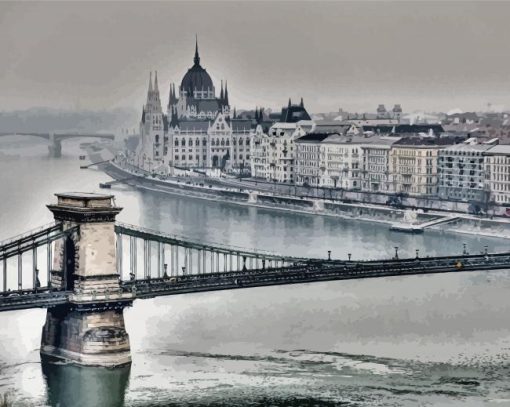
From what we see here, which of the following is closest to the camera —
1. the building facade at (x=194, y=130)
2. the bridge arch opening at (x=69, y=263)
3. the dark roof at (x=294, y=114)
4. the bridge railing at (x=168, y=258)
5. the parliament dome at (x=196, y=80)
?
the bridge arch opening at (x=69, y=263)

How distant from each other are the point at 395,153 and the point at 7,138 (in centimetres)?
1252

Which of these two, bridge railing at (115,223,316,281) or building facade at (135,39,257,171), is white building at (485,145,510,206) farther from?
building facade at (135,39,257,171)

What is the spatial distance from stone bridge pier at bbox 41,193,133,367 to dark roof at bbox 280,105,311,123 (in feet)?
110

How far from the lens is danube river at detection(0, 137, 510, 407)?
66.9 feet

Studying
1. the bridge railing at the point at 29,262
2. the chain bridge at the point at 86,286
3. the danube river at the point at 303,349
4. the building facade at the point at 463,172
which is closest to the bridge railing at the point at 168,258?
the chain bridge at the point at 86,286

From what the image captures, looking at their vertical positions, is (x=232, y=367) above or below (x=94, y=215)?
below

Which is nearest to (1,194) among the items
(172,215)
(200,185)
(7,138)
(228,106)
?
(172,215)

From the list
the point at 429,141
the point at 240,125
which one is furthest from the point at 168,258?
the point at 240,125

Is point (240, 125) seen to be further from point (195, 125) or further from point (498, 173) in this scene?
point (498, 173)

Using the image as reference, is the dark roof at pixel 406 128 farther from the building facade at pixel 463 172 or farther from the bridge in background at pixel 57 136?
the bridge in background at pixel 57 136

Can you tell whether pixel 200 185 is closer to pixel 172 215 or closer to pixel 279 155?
pixel 279 155

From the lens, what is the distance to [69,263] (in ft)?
72.8

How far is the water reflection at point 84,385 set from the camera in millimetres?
20188

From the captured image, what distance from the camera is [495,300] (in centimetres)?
2664
